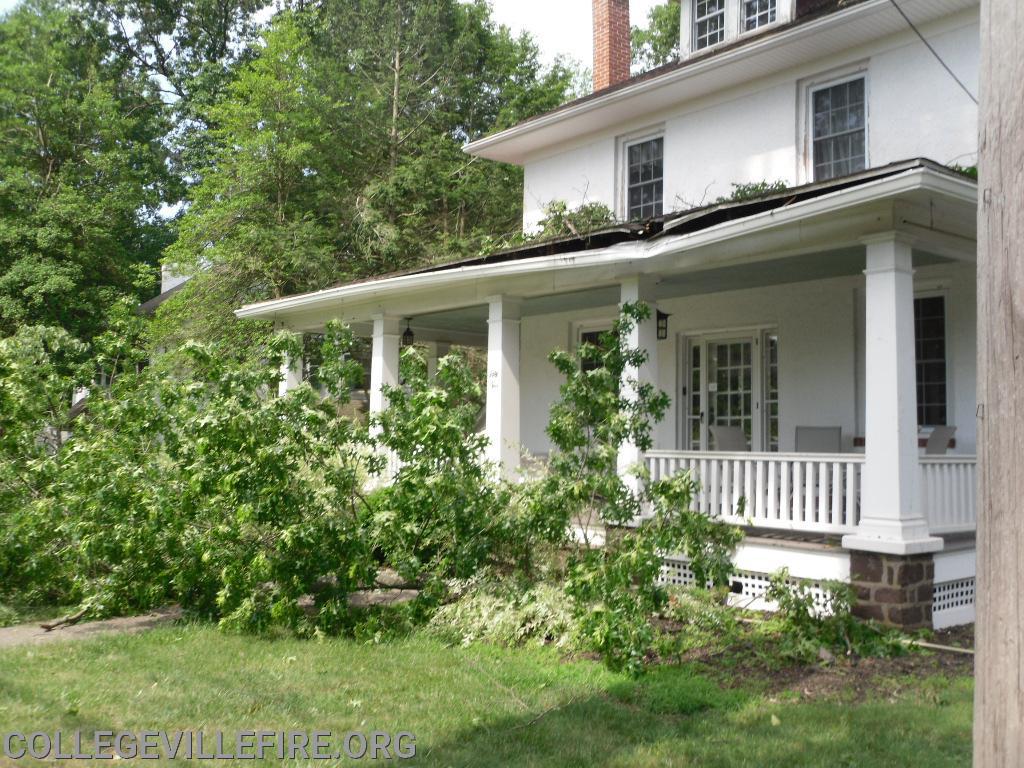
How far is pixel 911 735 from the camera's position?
4.73 meters

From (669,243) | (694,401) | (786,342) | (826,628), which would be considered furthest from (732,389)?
(826,628)

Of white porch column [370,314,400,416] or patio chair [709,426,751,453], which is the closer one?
patio chair [709,426,751,453]

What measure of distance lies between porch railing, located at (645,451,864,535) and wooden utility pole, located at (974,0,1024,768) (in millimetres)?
4797

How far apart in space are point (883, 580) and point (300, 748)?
4.54 m

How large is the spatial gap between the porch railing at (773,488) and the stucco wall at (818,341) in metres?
1.16

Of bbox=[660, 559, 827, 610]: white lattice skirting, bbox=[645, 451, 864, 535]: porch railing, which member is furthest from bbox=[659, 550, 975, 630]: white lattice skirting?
bbox=[645, 451, 864, 535]: porch railing

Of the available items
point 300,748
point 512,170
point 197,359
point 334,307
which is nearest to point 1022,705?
point 300,748

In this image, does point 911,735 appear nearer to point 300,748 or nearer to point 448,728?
point 448,728

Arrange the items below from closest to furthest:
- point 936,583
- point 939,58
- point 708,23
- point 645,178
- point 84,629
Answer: point 936,583 < point 84,629 < point 939,58 < point 645,178 < point 708,23

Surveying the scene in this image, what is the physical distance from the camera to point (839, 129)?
11336mm

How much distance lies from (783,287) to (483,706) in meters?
7.42

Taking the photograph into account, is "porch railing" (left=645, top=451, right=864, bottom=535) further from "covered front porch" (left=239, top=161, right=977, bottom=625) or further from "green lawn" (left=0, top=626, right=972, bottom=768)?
"green lawn" (left=0, top=626, right=972, bottom=768)
